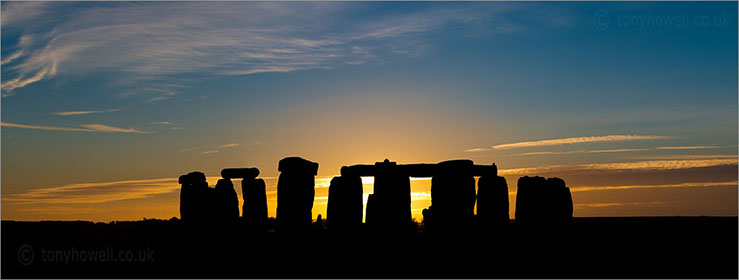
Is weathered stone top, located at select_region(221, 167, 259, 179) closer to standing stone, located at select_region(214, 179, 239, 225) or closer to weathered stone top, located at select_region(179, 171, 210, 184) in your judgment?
standing stone, located at select_region(214, 179, 239, 225)

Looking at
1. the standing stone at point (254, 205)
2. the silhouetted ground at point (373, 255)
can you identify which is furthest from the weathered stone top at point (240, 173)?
the silhouetted ground at point (373, 255)

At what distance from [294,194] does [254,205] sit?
3027 mm

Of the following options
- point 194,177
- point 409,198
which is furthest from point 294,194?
point 194,177

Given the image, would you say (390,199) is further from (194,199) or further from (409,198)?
(194,199)

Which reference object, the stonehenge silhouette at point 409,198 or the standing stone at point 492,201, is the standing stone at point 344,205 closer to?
the stonehenge silhouette at point 409,198

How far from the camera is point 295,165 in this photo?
30047 mm

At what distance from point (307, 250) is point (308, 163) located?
5.20 m

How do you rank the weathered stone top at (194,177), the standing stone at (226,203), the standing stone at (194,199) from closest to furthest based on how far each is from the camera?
the standing stone at (226,203) < the standing stone at (194,199) < the weathered stone top at (194,177)

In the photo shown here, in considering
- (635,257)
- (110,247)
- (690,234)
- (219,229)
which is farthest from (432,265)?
(690,234)

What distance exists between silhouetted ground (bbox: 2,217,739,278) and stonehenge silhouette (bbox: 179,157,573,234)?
1.93 ft

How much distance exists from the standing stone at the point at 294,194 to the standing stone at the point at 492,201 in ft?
22.0

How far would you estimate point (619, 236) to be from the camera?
31.3 meters

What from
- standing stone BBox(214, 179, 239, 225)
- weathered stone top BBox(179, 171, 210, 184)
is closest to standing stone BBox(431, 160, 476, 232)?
standing stone BBox(214, 179, 239, 225)

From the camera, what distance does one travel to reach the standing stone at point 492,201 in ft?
100
